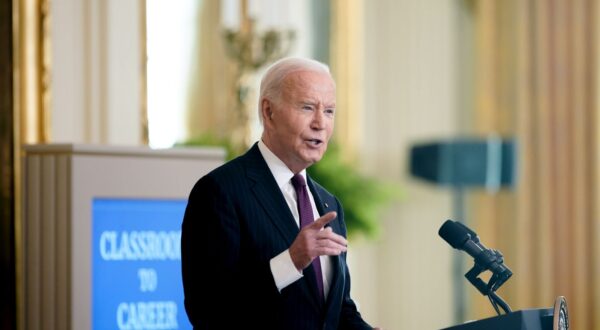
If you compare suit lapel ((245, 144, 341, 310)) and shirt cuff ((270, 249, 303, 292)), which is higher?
suit lapel ((245, 144, 341, 310))

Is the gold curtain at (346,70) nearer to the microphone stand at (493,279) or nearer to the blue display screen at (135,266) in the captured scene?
the blue display screen at (135,266)

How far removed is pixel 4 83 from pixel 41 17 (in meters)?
0.73

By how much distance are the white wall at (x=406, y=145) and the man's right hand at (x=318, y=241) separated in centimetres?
722

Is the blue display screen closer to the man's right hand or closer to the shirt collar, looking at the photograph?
the shirt collar

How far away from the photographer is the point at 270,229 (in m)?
2.59

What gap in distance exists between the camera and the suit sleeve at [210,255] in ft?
8.29

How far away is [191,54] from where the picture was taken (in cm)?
736

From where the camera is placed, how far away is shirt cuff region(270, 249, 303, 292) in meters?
2.47

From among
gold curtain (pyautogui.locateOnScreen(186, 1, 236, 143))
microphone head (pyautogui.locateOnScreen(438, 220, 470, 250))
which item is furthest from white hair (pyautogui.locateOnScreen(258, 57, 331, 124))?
gold curtain (pyautogui.locateOnScreen(186, 1, 236, 143))

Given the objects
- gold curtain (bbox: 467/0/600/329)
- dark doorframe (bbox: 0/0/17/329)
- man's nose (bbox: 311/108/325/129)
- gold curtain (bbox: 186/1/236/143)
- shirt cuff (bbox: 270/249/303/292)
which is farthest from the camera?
gold curtain (bbox: 467/0/600/329)

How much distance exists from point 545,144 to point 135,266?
22.1ft

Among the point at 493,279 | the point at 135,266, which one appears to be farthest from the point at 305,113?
the point at 135,266

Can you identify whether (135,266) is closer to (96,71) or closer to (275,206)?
(275,206)

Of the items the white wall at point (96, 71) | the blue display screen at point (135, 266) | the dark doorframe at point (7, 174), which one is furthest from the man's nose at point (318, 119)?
the white wall at point (96, 71)
